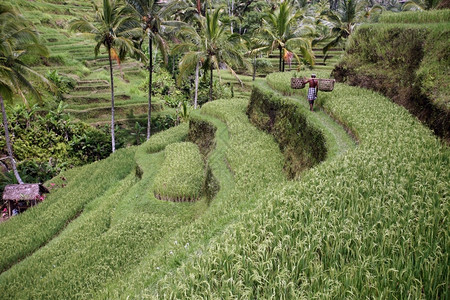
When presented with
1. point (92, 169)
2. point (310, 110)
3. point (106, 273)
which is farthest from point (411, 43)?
point (92, 169)

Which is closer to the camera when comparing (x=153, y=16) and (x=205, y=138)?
(x=205, y=138)

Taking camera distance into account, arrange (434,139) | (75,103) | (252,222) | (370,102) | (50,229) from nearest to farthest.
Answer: (252,222) < (434,139) < (370,102) < (50,229) < (75,103)

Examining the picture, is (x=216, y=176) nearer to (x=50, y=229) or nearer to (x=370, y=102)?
(x=370, y=102)

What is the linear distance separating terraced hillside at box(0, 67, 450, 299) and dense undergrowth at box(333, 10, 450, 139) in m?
0.45

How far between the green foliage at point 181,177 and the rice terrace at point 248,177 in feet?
0.21

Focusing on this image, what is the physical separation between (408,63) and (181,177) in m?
7.88

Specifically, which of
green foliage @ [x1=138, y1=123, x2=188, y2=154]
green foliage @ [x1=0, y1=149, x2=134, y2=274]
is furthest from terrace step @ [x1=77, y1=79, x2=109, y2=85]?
green foliage @ [x1=138, y1=123, x2=188, y2=154]

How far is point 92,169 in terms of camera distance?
56.3 feet

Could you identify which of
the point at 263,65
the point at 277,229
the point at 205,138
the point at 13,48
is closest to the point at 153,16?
the point at 13,48

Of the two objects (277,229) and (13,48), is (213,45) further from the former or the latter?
(277,229)

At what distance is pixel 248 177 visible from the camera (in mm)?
8617

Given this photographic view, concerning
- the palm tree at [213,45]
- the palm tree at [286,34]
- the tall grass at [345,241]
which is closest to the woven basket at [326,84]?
the tall grass at [345,241]

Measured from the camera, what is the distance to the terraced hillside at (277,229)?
3.06 meters

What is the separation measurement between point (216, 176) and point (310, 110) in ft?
11.7
